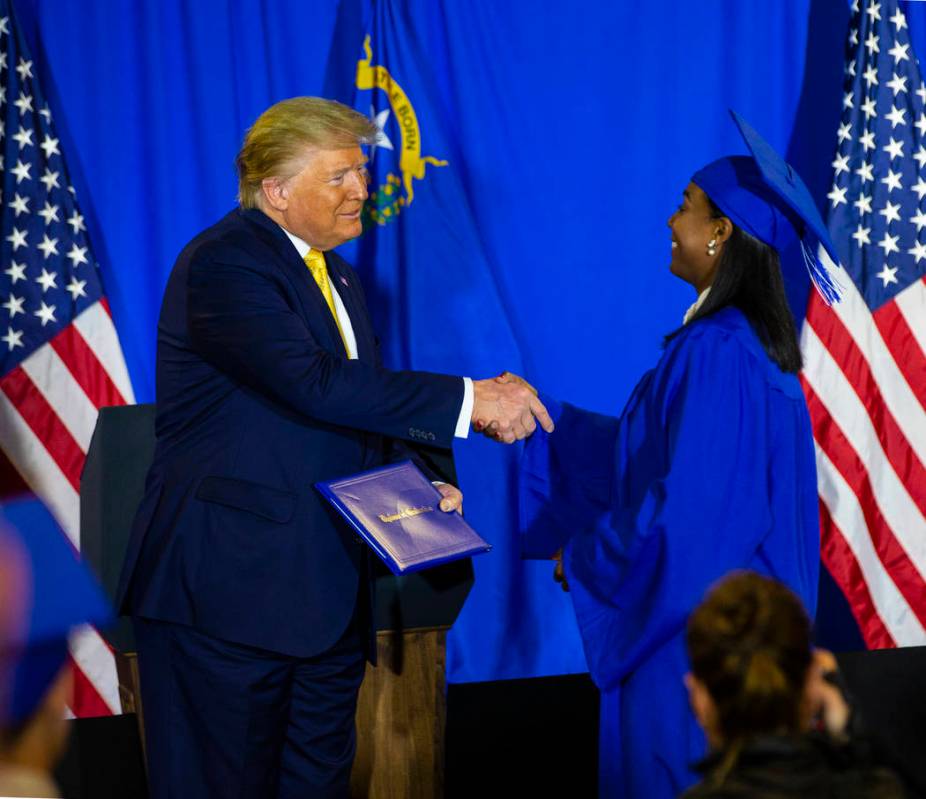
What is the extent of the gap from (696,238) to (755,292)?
0.58 feet

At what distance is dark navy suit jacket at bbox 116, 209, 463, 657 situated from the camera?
2.39m

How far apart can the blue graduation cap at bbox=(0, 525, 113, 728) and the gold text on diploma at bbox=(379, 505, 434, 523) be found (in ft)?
4.02

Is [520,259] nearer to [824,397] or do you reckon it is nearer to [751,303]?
[824,397]

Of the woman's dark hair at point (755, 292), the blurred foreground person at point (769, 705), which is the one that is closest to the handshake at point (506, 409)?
the woman's dark hair at point (755, 292)

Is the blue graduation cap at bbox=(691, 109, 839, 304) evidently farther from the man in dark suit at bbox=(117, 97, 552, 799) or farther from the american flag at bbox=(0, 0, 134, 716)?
the american flag at bbox=(0, 0, 134, 716)

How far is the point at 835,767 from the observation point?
Result: 137cm

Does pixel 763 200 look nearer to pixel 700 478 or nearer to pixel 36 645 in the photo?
pixel 700 478

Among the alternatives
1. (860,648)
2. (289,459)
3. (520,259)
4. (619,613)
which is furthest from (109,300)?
(860,648)

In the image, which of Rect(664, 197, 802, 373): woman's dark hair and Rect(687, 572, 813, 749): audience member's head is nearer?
Rect(687, 572, 813, 749): audience member's head

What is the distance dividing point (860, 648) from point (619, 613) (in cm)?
227

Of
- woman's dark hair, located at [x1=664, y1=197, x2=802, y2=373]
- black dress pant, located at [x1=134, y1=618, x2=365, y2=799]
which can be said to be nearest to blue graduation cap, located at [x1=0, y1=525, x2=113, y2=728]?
black dress pant, located at [x1=134, y1=618, x2=365, y2=799]

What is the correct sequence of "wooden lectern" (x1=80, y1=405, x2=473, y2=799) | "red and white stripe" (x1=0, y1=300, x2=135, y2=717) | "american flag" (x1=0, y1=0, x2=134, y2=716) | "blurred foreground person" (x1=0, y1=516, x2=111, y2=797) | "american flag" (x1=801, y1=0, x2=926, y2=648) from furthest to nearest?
1. "american flag" (x1=801, y1=0, x2=926, y2=648)
2. "red and white stripe" (x1=0, y1=300, x2=135, y2=717)
3. "american flag" (x1=0, y1=0, x2=134, y2=716)
4. "wooden lectern" (x1=80, y1=405, x2=473, y2=799)
5. "blurred foreground person" (x1=0, y1=516, x2=111, y2=797)

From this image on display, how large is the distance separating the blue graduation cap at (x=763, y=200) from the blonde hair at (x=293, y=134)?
0.74 meters

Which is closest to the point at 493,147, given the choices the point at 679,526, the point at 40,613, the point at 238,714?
the point at 679,526
